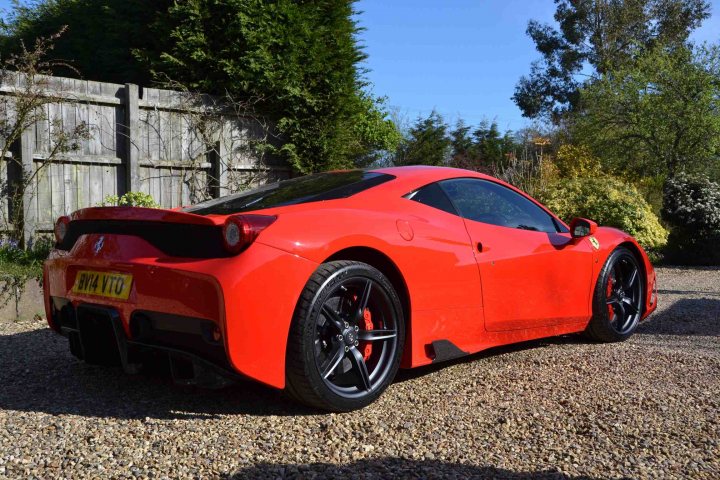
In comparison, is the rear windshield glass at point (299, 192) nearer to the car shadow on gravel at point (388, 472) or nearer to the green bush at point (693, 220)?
the car shadow on gravel at point (388, 472)

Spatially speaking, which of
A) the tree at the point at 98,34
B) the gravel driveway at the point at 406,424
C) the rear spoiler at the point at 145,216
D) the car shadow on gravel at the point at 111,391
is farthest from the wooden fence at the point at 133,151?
the rear spoiler at the point at 145,216

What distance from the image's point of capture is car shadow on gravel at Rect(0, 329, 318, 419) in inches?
133

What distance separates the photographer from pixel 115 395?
365 cm

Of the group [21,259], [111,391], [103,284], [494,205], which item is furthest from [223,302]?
[21,259]

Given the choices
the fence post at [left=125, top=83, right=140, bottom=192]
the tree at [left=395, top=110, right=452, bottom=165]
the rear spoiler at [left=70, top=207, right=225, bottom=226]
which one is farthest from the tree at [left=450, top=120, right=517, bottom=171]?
the rear spoiler at [left=70, top=207, right=225, bottom=226]

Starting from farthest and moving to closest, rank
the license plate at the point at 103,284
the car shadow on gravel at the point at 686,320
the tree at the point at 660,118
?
the tree at the point at 660,118, the car shadow on gravel at the point at 686,320, the license plate at the point at 103,284

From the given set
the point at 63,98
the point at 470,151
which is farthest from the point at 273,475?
the point at 470,151

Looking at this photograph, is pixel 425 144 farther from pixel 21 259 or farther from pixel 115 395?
pixel 115 395

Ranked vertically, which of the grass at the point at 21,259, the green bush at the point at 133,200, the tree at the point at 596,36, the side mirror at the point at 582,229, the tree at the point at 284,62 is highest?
the tree at the point at 596,36

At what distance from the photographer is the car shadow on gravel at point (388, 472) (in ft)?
8.45

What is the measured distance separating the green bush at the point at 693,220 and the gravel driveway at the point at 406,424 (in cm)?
890

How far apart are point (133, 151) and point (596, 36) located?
A: 32852mm

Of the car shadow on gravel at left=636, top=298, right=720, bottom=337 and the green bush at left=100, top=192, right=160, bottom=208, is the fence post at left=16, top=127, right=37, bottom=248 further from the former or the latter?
the car shadow on gravel at left=636, top=298, right=720, bottom=337

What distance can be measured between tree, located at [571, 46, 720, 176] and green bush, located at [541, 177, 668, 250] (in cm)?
602
